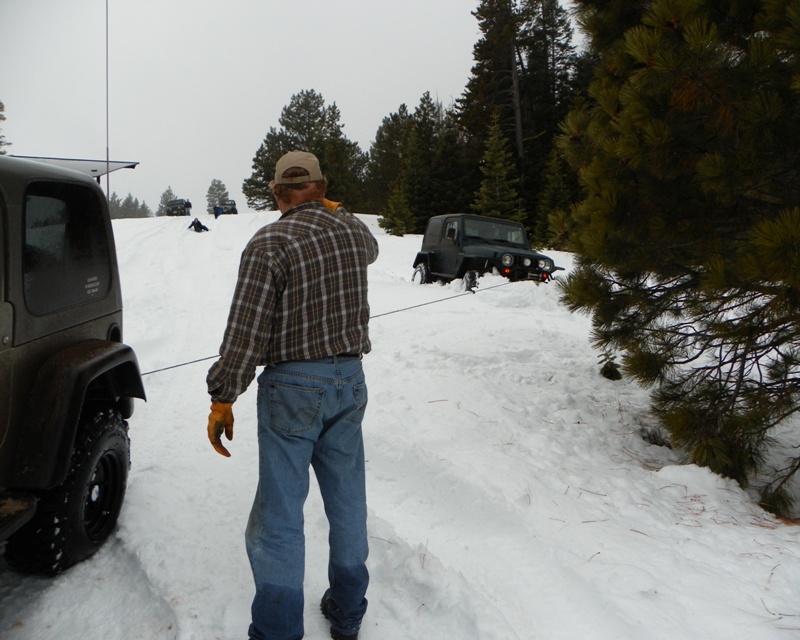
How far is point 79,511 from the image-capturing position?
2932 mm

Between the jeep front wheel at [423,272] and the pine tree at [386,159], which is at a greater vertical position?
the pine tree at [386,159]

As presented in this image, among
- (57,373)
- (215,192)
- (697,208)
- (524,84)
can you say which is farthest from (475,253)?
(215,192)

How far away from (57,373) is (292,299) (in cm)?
118

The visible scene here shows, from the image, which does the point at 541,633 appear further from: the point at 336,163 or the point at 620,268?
the point at 336,163

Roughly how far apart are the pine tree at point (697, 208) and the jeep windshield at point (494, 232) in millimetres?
8437

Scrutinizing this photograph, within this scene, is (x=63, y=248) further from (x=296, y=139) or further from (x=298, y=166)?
(x=296, y=139)

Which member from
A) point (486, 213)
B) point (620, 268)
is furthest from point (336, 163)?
point (620, 268)

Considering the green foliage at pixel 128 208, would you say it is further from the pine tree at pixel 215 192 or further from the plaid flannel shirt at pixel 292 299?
the plaid flannel shirt at pixel 292 299

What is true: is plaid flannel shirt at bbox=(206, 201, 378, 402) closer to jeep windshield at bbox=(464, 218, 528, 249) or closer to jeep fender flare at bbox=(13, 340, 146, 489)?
jeep fender flare at bbox=(13, 340, 146, 489)

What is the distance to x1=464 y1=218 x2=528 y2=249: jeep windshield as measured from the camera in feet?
44.5

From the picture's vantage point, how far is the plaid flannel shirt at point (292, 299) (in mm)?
2314

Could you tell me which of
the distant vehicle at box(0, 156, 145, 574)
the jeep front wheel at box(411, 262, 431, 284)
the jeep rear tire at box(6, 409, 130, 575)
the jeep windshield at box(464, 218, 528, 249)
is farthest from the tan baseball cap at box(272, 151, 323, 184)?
the jeep front wheel at box(411, 262, 431, 284)

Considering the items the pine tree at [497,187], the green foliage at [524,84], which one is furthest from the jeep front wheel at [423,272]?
the green foliage at [524,84]

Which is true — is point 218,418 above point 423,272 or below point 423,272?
above
